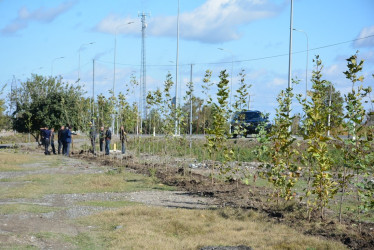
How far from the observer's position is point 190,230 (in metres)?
10.3

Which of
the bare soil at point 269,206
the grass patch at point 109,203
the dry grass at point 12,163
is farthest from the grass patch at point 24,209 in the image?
the dry grass at point 12,163

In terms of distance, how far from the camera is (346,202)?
45.6ft

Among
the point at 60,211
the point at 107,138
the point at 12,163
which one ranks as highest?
the point at 107,138

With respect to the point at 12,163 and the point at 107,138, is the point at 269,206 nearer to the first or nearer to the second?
the point at 12,163

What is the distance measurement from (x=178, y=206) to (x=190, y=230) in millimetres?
3076

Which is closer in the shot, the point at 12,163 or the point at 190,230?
the point at 190,230

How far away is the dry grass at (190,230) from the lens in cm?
912

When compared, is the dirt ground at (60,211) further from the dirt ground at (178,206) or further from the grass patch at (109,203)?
the grass patch at (109,203)

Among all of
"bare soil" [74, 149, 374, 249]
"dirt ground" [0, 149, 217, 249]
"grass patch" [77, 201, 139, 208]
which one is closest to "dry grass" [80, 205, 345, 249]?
"bare soil" [74, 149, 374, 249]

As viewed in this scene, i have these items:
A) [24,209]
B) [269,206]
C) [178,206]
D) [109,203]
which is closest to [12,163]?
[109,203]

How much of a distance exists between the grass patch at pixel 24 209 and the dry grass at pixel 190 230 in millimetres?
1516

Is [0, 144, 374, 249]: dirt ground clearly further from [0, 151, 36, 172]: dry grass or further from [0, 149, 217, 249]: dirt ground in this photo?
[0, 151, 36, 172]: dry grass

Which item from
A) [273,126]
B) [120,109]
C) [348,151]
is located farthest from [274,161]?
[120,109]

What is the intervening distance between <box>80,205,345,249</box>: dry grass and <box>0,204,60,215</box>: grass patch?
59.7 inches
